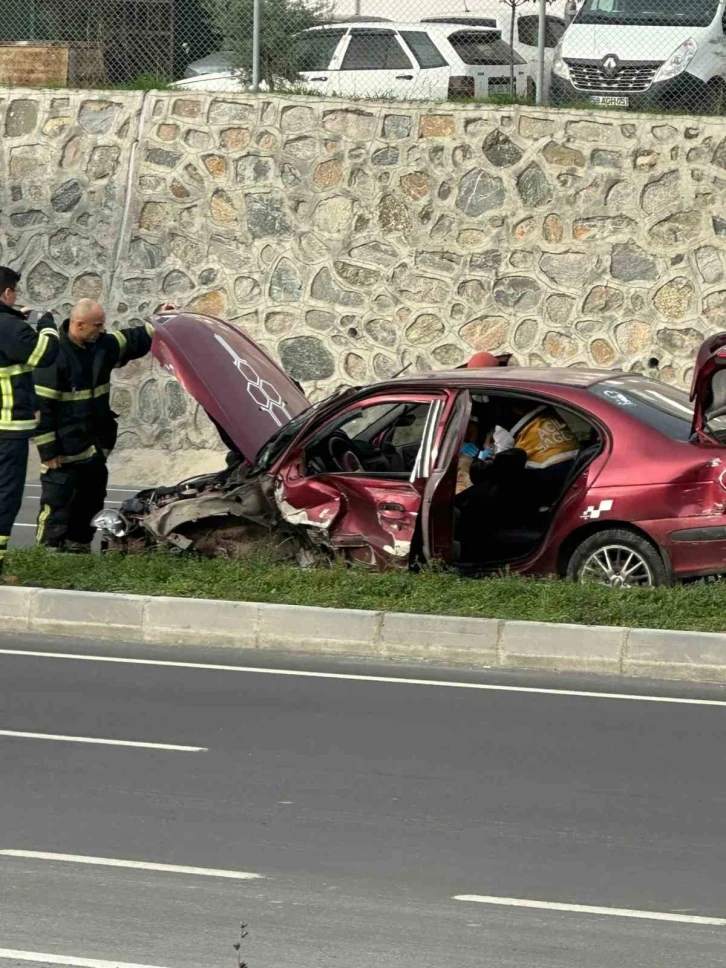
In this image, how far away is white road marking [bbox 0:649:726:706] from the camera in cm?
856

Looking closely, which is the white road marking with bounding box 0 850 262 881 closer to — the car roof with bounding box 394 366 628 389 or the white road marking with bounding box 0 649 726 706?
the white road marking with bounding box 0 649 726 706

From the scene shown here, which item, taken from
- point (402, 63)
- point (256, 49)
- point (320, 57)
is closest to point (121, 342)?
point (256, 49)

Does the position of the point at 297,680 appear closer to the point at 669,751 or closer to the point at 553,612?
the point at 553,612

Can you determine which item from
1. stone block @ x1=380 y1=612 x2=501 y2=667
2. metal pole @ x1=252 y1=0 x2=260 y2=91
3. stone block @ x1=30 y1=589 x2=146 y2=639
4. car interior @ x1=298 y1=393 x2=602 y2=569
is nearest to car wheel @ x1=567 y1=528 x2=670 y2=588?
car interior @ x1=298 y1=393 x2=602 y2=569

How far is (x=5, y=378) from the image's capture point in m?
10.5

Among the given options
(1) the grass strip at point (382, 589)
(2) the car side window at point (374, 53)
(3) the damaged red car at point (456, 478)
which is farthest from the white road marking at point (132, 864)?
(2) the car side window at point (374, 53)

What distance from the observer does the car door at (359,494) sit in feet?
33.2

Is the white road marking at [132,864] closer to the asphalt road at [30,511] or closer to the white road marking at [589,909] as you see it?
the white road marking at [589,909]

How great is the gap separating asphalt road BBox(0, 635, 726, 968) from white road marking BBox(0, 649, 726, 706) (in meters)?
0.04

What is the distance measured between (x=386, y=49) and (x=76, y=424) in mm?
11581

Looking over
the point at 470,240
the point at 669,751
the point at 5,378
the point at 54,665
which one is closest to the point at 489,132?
the point at 470,240

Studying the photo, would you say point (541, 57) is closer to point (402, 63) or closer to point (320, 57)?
point (402, 63)

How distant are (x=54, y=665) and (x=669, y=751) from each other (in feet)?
11.4

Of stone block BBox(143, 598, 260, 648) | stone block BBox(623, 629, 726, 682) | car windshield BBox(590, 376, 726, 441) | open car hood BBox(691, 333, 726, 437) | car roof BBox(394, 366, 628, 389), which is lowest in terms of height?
stone block BBox(143, 598, 260, 648)
